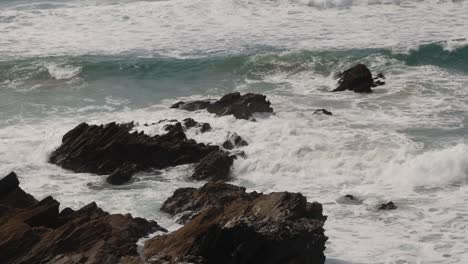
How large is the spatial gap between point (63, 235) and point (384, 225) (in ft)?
20.4

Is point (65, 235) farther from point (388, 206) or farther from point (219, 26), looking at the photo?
point (219, 26)

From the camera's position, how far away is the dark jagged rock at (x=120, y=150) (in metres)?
18.1

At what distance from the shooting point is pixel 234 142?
19.2 meters

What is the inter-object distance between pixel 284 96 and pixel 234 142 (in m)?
6.22

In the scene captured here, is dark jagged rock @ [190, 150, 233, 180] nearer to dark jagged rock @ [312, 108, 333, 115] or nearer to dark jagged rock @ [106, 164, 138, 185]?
dark jagged rock @ [106, 164, 138, 185]

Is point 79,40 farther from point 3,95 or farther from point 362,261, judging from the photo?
point 362,261

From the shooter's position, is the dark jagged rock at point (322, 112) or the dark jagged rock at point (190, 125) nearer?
the dark jagged rock at point (190, 125)

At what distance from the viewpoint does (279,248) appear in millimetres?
11227

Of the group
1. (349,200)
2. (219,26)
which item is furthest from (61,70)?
(349,200)

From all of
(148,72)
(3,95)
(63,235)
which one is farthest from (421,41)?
(63,235)

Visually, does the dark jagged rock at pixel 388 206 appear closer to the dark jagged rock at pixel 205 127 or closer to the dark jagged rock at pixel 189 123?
the dark jagged rock at pixel 205 127

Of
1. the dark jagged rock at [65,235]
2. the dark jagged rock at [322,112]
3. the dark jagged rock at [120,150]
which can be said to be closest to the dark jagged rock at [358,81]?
the dark jagged rock at [322,112]

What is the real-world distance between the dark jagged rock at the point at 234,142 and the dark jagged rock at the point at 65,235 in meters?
6.12

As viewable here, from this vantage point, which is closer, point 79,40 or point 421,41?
point 421,41
